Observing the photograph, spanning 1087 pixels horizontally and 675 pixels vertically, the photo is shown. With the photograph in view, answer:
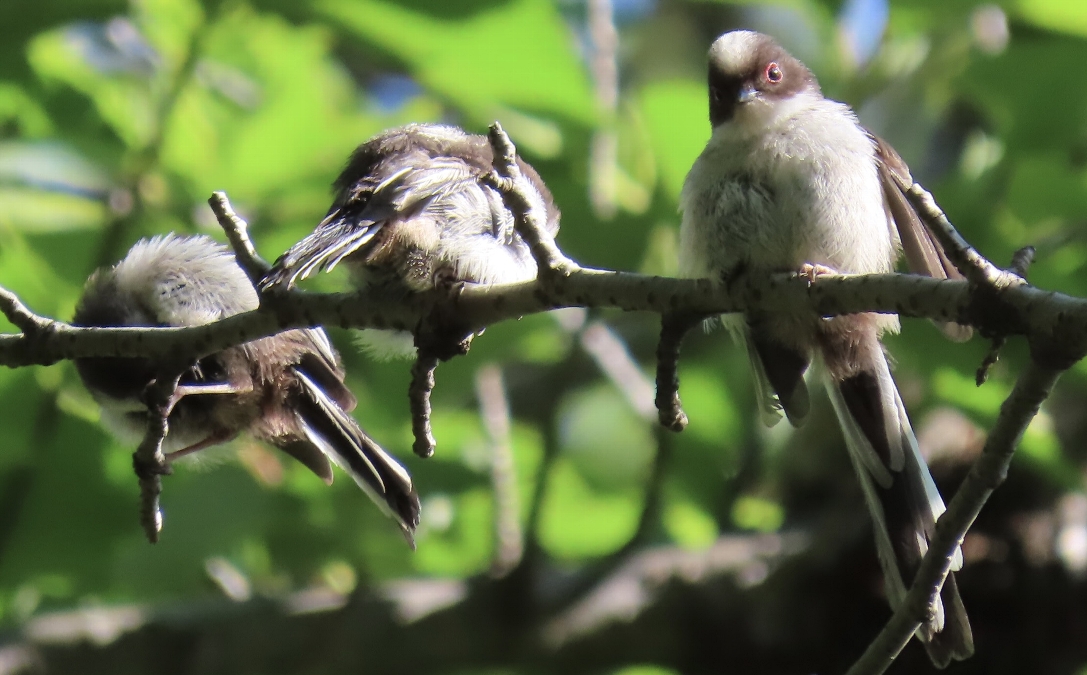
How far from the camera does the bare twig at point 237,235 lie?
2486mm

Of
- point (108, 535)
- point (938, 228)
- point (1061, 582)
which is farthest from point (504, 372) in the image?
point (938, 228)

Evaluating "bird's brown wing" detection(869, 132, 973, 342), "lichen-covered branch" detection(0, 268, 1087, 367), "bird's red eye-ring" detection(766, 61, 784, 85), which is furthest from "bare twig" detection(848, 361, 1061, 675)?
"bird's red eye-ring" detection(766, 61, 784, 85)

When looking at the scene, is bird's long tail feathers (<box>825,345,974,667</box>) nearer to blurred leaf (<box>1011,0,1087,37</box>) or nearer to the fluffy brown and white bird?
the fluffy brown and white bird

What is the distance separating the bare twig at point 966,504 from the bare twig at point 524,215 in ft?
2.64

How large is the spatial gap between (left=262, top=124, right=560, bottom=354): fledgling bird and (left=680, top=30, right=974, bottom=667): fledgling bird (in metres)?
0.52

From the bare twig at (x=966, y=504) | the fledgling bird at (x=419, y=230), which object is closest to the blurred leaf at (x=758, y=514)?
the fledgling bird at (x=419, y=230)

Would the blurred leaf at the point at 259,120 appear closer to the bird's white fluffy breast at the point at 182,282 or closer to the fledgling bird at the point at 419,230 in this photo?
the bird's white fluffy breast at the point at 182,282

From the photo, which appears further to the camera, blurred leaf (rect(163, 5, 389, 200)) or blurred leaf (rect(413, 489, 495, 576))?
blurred leaf (rect(413, 489, 495, 576))

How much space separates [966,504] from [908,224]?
1.05m

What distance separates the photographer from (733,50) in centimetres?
337

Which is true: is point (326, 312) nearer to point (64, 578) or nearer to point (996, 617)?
point (64, 578)

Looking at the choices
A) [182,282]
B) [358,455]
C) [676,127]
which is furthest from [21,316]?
[676,127]

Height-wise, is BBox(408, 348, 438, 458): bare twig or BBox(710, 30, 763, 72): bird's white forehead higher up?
BBox(710, 30, 763, 72): bird's white forehead

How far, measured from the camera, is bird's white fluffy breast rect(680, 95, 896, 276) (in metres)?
2.83
